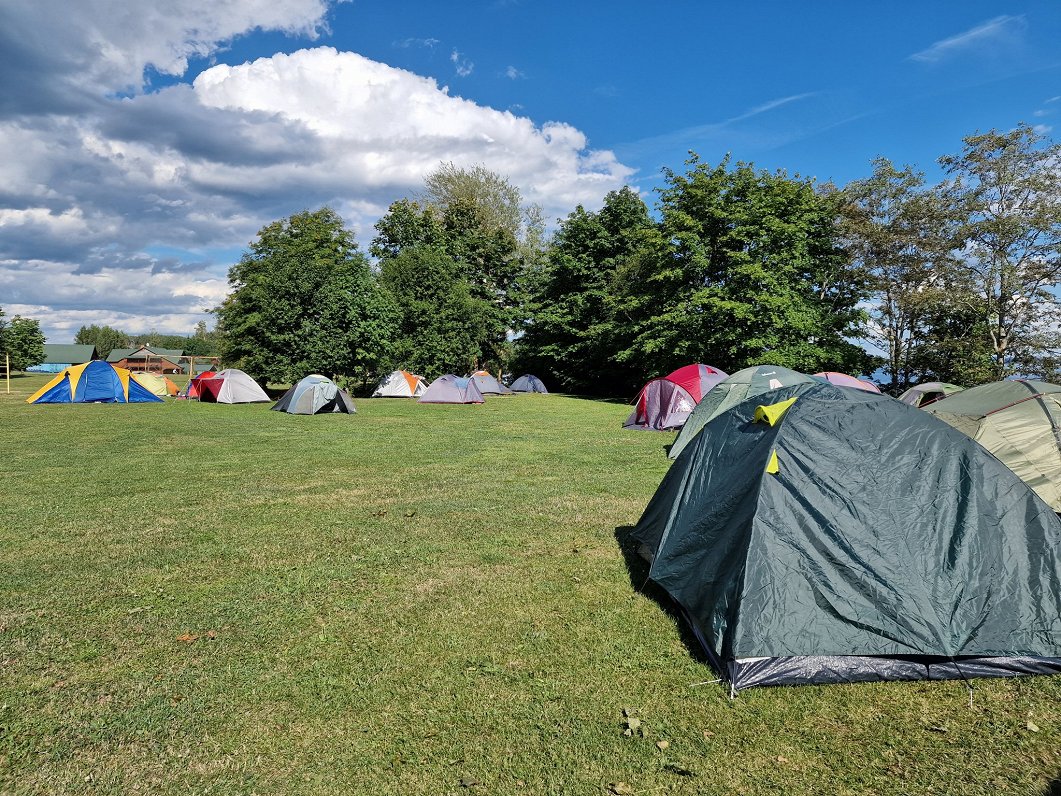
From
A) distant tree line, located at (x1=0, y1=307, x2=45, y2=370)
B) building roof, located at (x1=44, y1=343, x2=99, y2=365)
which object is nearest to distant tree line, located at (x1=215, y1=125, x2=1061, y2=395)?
distant tree line, located at (x1=0, y1=307, x2=45, y2=370)

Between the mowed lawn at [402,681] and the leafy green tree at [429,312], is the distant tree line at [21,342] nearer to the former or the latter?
the leafy green tree at [429,312]

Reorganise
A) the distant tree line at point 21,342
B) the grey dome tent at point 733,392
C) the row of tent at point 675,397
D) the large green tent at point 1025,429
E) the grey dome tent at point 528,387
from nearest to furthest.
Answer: the large green tent at point 1025,429 < the grey dome tent at point 733,392 < the row of tent at point 675,397 < the grey dome tent at point 528,387 < the distant tree line at point 21,342

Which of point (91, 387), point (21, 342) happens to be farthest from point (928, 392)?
point (21, 342)

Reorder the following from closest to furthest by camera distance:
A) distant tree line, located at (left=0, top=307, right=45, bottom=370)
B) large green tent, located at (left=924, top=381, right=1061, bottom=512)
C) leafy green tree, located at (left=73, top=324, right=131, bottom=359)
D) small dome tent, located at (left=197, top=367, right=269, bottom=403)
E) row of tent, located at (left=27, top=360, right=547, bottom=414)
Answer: large green tent, located at (left=924, top=381, right=1061, bottom=512)
row of tent, located at (left=27, top=360, right=547, bottom=414)
small dome tent, located at (left=197, top=367, right=269, bottom=403)
distant tree line, located at (left=0, top=307, right=45, bottom=370)
leafy green tree, located at (left=73, top=324, right=131, bottom=359)

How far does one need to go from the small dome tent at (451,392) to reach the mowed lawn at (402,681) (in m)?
19.3

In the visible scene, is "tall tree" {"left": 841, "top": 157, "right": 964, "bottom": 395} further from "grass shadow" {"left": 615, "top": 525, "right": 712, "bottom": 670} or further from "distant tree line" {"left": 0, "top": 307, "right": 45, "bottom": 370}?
"distant tree line" {"left": 0, "top": 307, "right": 45, "bottom": 370}

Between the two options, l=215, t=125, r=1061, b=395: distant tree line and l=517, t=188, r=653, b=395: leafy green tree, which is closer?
l=215, t=125, r=1061, b=395: distant tree line

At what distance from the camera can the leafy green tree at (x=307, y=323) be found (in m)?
29.8

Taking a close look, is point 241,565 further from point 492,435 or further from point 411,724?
point 492,435

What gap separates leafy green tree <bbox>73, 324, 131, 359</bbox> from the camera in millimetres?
114938

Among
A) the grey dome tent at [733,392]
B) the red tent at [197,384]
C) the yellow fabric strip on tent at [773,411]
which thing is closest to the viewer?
the yellow fabric strip on tent at [773,411]

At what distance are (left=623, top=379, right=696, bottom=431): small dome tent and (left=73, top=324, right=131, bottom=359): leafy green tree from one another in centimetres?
12466

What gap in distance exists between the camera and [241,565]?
19.9 feet

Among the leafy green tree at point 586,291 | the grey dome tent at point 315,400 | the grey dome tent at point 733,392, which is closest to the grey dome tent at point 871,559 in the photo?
the grey dome tent at point 733,392
